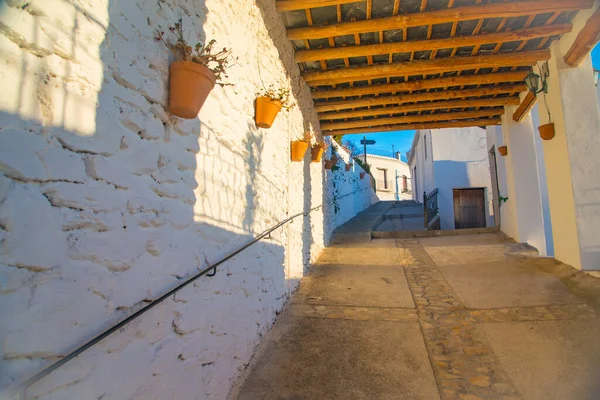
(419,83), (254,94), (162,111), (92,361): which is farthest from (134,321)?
(419,83)

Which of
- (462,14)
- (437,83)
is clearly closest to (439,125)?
(437,83)

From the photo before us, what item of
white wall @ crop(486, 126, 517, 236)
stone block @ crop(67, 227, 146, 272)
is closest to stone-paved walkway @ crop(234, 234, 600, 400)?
stone block @ crop(67, 227, 146, 272)

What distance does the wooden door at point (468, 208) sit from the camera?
1219cm

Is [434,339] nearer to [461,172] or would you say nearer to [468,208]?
[461,172]

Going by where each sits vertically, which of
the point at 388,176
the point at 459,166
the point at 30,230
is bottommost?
the point at 30,230

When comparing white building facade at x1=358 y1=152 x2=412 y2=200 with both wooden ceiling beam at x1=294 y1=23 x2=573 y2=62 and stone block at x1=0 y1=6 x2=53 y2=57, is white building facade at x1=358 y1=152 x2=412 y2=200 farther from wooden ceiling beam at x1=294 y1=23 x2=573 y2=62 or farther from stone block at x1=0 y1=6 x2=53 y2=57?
stone block at x1=0 y1=6 x2=53 y2=57

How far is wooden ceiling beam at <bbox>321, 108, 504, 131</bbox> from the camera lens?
6.07 metres

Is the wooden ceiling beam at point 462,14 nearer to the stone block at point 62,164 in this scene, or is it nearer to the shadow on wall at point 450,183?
the stone block at point 62,164

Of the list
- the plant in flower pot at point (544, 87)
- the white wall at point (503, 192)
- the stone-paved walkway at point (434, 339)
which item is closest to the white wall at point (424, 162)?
the white wall at point (503, 192)

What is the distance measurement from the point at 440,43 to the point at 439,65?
1.60 ft

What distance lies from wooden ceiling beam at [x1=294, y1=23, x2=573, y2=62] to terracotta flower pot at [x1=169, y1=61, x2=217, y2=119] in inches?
116

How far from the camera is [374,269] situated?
4672mm

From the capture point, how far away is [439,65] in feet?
13.7

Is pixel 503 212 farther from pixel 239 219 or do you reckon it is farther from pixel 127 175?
pixel 127 175
